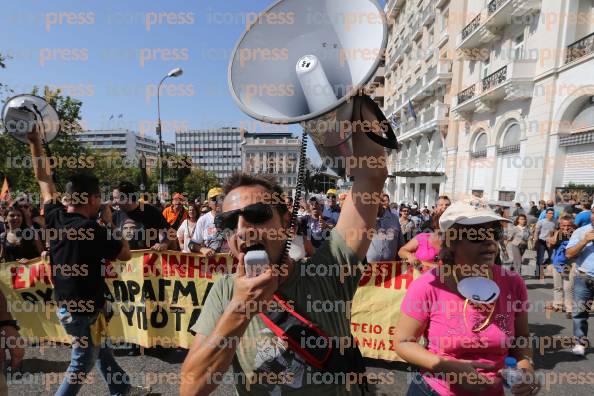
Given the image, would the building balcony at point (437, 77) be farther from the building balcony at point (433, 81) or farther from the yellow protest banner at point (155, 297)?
the yellow protest banner at point (155, 297)

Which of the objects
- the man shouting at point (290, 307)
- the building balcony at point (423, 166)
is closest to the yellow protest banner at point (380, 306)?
the man shouting at point (290, 307)

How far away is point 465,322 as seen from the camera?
1.58 metres

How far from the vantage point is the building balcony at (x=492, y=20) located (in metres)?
13.5

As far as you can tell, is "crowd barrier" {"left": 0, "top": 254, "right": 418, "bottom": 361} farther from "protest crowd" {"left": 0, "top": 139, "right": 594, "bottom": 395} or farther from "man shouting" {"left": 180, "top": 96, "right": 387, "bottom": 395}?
"man shouting" {"left": 180, "top": 96, "right": 387, "bottom": 395}

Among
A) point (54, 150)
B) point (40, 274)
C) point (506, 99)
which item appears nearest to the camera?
point (40, 274)

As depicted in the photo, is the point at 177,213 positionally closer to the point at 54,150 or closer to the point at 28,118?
the point at 28,118

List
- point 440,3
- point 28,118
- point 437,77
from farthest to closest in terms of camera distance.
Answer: point 440,3 < point 437,77 < point 28,118

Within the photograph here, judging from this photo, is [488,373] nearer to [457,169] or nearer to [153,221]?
[153,221]

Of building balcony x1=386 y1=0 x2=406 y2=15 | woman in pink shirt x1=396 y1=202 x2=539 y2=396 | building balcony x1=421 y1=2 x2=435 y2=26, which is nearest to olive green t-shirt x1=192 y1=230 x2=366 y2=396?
woman in pink shirt x1=396 y1=202 x2=539 y2=396

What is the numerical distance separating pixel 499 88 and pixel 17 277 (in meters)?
17.4

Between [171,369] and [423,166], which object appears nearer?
[171,369]

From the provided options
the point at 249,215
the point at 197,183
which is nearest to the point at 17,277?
the point at 249,215

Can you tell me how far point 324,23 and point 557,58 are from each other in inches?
598

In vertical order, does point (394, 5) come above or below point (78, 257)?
above
